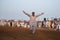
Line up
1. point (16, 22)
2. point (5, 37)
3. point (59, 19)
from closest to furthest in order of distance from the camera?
point (5, 37) → point (59, 19) → point (16, 22)

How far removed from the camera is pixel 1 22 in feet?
26.1

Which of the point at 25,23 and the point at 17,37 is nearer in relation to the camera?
the point at 17,37

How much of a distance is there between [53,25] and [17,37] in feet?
7.83

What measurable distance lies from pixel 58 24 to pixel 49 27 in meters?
0.34

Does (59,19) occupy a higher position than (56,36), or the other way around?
(59,19)

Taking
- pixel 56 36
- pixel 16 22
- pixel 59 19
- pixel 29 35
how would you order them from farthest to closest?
pixel 16 22
pixel 59 19
pixel 56 36
pixel 29 35

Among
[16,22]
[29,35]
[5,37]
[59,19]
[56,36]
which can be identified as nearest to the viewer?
[5,37]

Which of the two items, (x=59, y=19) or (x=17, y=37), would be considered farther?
(x=59, y=19)

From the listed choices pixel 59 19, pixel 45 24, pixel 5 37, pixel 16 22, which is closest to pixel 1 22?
pixel 16 22

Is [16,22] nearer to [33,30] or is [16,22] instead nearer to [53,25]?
[53,25]

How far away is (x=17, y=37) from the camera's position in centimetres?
567

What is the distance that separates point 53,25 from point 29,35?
73.2 inches

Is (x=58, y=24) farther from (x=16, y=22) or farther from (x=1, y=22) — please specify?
(x=1, y=22)

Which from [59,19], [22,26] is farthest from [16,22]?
[59,19]
